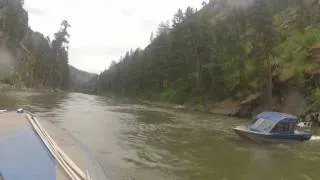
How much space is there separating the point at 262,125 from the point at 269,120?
595mm

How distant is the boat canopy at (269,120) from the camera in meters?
28.7

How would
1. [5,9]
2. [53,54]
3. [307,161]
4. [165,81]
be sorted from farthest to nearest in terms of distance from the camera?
1. [53,54]
2. [5,9]
3. [165,81]
4. [307,161]

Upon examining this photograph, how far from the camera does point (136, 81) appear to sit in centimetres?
14500

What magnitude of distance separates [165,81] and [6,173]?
96.3m

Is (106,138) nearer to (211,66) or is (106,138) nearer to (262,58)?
(262,58)

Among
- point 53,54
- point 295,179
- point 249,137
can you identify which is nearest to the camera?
point 295,179

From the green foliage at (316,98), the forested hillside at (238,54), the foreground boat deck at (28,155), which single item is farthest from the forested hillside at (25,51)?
the foreground boat deck at (28,155)

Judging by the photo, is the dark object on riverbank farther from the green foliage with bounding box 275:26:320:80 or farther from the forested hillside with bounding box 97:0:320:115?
the green foliage with bounding box 275:26:320:80

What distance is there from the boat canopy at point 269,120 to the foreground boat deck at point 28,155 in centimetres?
1412

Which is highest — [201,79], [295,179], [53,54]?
[53,54]

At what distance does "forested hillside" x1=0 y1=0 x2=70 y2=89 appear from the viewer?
124375mm

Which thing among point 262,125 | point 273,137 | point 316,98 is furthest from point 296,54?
point 273,137

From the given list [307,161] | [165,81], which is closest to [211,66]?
[165,81]

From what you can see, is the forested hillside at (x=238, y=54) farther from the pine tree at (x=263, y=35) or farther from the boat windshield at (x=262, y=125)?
the boat windshield at (x=262, y=125)
